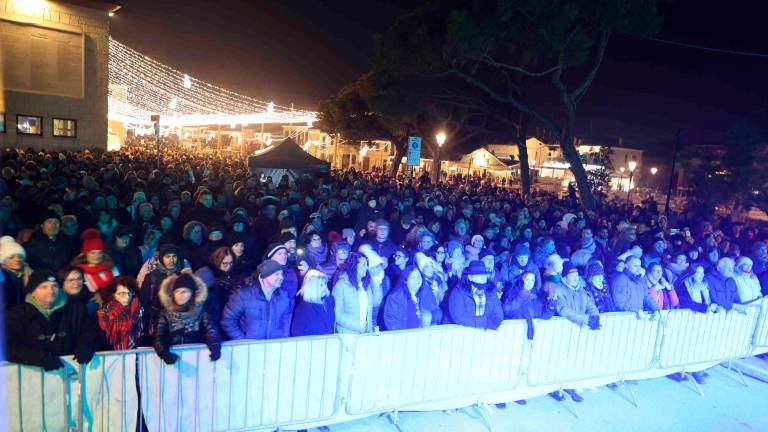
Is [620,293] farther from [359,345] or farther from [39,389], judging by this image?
[39,389]

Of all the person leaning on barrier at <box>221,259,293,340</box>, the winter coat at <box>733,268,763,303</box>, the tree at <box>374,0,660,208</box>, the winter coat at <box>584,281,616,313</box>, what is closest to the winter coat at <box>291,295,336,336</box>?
the person leaning on barrier at <box>221,259,293,340</box>

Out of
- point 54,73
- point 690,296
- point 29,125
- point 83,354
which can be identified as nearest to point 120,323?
point 83,354

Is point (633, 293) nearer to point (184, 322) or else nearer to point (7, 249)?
point (184, 322)

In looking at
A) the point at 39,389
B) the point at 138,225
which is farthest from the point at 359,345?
the point at 138,225

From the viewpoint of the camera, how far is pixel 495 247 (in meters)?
7.15

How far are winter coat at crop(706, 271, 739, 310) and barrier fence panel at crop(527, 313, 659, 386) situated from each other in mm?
1131

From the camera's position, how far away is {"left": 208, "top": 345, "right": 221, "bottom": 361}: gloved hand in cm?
343

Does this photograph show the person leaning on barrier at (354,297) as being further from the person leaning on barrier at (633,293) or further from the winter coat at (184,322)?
the person leaning on barrier at (633,293)

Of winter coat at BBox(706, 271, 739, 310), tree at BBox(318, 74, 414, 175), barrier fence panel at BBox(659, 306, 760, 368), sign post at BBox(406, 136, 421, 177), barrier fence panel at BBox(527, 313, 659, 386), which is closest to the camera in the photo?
barrier fence panel at BBox(527, 313, 659, 386)

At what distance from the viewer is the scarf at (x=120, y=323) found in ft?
11.1

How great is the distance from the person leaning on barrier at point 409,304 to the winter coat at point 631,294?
2182 mm

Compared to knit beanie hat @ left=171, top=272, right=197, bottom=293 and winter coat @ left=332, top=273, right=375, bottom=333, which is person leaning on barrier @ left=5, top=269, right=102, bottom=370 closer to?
knit beanie hat @ left=171, top=272, right=197, bottom=293

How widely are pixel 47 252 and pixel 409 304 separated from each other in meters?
3.87

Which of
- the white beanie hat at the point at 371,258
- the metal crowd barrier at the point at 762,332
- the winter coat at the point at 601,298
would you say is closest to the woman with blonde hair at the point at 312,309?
the white beanie hat at the point at 371,258
